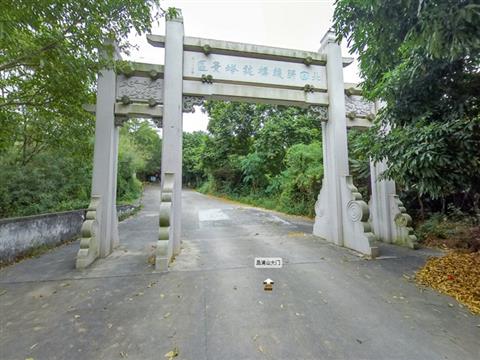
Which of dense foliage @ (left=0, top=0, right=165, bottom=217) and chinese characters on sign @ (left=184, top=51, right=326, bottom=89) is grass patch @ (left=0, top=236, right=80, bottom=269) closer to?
dense foliage @ (left=0, top=0, right=165, bottom=217)

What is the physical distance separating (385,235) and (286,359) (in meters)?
5.11

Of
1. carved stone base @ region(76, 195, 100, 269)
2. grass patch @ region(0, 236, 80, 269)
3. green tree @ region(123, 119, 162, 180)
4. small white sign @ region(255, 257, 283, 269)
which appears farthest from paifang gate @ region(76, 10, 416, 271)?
green tree @ region(123, 119, 162, 180)

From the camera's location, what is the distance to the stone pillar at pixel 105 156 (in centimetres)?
473

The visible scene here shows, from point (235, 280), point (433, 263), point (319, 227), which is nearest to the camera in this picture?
point (235, 280)

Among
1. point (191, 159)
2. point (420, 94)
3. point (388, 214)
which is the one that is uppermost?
point (191, 159)

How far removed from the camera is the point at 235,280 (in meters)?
3.58

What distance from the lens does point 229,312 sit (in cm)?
268

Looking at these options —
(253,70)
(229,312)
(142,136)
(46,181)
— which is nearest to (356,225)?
(229,312)

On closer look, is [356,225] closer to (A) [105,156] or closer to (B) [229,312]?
(B) [229,312]

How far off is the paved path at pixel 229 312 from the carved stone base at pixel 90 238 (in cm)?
17

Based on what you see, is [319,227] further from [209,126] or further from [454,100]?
[209,126]

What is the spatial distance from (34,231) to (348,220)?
6901mm

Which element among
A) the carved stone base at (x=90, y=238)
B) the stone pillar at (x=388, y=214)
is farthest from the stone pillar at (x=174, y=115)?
the stone pillar at (x=388, y=214)

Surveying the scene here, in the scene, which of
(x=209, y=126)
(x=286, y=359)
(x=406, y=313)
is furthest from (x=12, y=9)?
(x=209, y=126)
